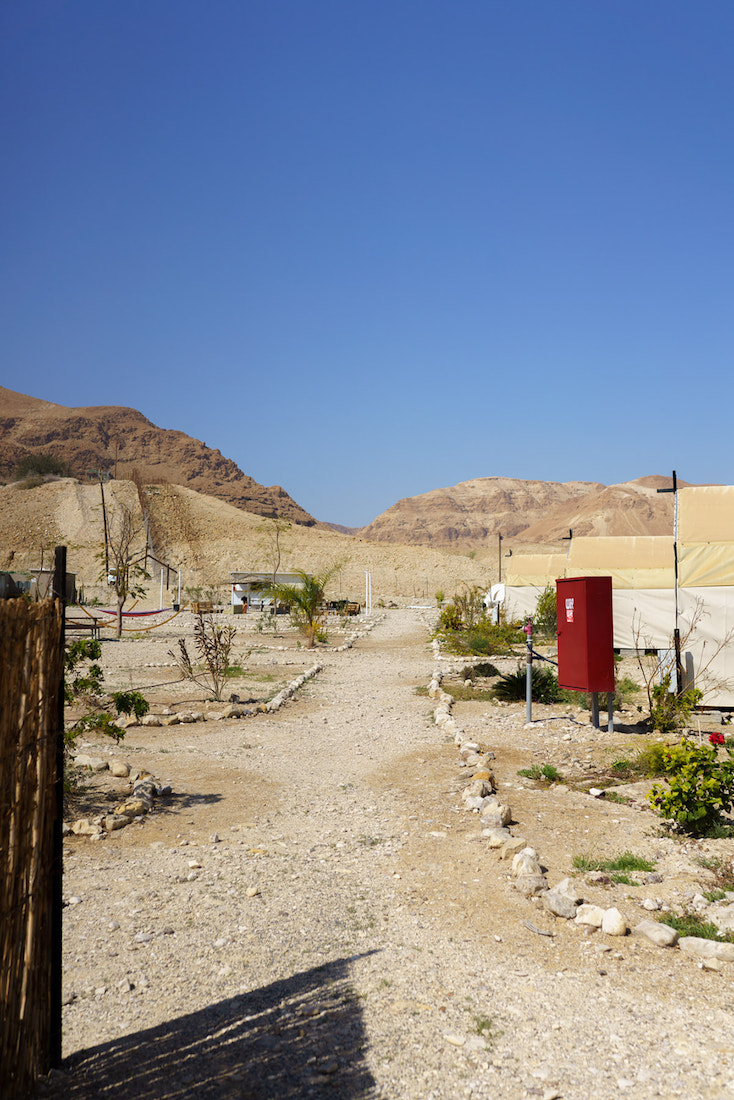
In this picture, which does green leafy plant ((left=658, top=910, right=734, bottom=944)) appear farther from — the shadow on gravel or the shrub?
the shrub

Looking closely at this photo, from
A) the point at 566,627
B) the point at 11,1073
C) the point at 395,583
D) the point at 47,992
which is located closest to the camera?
the point at 11,1073

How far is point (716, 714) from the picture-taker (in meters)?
10.7

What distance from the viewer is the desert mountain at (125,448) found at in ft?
536

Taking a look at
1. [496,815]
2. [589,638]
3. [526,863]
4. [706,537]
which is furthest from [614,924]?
[706,537]

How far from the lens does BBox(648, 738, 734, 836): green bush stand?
18.0 ft

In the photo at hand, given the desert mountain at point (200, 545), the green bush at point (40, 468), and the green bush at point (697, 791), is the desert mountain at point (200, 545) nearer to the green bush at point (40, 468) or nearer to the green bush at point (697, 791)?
the green bush at point (40, 468)

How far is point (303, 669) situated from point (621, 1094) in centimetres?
1440

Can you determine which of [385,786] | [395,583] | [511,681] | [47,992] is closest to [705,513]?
[511,681]

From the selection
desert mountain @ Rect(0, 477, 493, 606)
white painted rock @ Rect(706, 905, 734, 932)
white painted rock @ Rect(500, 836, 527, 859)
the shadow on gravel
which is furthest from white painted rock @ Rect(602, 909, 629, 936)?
desert mountain @ Rect(0, 477, 493, 606)

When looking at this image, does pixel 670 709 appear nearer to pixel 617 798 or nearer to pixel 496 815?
pixel 617 798

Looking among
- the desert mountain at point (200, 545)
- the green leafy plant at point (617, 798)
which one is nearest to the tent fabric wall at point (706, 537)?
the green leafy plant at point (617, 798)

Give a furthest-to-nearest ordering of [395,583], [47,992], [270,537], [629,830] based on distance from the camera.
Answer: [270,537], [395,583], [629,830], [47,992]

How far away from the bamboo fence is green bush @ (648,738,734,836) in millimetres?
4374

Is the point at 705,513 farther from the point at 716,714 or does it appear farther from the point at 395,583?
the point at 395,583
